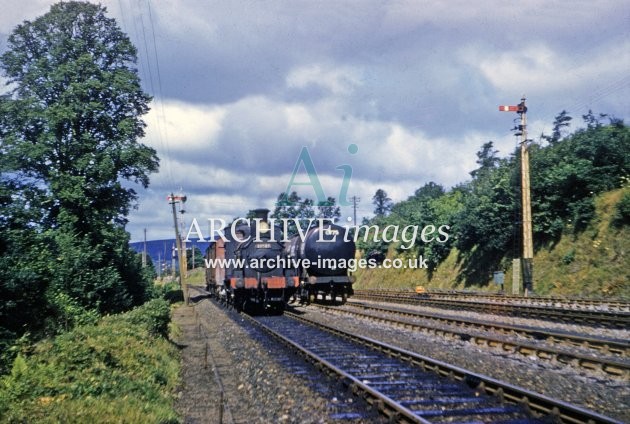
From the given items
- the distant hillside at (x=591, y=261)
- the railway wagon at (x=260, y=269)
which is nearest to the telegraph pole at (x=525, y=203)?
the distant hillside at (x=591, y=261)

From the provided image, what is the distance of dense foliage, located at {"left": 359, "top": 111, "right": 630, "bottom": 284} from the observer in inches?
1096

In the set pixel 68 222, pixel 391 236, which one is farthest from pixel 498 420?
pixel 391 236

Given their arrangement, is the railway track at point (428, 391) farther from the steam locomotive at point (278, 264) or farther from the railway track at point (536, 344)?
the steam locomotive at point (278, 264)

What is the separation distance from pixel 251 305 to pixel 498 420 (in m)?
18.9

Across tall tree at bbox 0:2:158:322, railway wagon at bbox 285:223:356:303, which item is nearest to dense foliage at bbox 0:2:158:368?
tall tree at bbox 0:2:158:322

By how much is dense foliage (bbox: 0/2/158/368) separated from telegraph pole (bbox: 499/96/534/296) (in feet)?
59.8

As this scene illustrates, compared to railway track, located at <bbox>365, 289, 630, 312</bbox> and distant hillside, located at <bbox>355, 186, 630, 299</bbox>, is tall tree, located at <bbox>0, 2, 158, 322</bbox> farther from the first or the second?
distant hillside, located at <bbox>355, 186, 630, 299</bbox>

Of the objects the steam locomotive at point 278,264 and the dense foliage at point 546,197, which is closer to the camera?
the steam locomotive at point 278,264

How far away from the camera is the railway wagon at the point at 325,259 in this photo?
2302 cm

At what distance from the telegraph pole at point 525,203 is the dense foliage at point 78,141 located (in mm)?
18242

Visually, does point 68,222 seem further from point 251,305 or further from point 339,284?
point 339,284

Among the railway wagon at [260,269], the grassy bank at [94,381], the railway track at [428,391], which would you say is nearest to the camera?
the grassy bank at [94,381]

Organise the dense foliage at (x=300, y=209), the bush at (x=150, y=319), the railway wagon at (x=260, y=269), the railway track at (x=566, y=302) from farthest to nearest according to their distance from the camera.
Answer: the dense foliage at (x=300, y=209), the railway wagon at (x=260, y=269), the railway track at (x=566, y=302), the bush at (x=150, y=319)

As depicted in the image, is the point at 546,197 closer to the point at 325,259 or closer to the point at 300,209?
the point at 325,259
